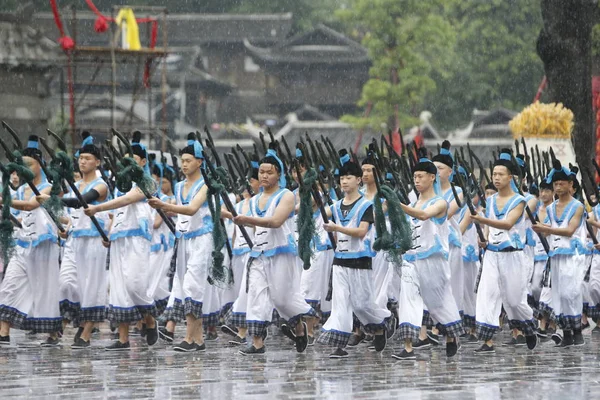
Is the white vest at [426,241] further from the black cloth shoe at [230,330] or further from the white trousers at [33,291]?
the white trousers at [33,291]

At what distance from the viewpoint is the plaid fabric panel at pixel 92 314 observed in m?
12.3

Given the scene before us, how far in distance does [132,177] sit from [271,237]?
129 centimetres

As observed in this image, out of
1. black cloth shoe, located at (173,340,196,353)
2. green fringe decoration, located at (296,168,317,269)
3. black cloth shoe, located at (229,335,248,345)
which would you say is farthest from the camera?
black cloth shoe, located at (229,335,248,345)

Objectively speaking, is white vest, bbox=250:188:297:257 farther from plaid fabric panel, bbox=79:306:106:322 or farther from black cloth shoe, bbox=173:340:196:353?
plaid fabric panel, bbox=79:306:106:322

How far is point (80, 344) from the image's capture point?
40.3 feet

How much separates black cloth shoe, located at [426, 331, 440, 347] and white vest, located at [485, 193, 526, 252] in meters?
1.03

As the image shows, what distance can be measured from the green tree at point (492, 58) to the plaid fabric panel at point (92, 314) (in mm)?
34895

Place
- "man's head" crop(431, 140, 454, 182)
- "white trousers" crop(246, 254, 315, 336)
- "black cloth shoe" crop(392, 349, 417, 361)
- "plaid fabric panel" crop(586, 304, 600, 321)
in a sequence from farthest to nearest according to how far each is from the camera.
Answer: "plaid fabric panel" crop(586, 304, 600, 321), "man's head" crop(431, 140, 454, 182), "white trousers" crop(246, 254, 315, 336), "black cloth shoe" crop(392, 349, 417, 361)

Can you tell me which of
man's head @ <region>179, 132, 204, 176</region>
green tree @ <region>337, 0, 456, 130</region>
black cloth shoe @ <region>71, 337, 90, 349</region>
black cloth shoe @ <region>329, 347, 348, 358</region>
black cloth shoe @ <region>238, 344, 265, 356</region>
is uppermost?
green tree @ <region>337, 0, 456, 130</region>

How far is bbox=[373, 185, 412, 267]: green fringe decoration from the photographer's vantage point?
1101cm

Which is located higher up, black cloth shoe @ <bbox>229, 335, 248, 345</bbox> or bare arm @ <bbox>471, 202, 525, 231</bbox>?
bare arm @ <bbox>471, 202, 525, 231</bbox>

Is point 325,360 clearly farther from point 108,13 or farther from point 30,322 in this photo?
point 108,13

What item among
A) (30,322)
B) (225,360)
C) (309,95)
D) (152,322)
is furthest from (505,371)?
(309,95)

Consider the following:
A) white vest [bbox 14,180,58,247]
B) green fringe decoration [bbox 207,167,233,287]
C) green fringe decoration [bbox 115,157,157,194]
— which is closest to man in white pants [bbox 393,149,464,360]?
green fringe decoration [bbox 207,167,233,287]
